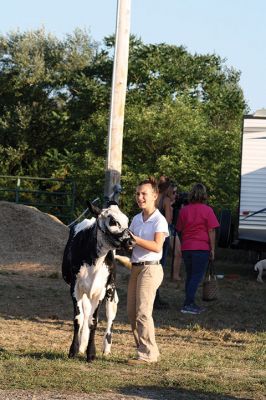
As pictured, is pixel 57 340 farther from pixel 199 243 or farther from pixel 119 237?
pixel 199 243

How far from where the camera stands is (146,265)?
32.0ft

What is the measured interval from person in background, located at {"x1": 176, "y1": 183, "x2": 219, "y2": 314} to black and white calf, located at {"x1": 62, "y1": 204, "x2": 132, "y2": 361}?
3.85 m

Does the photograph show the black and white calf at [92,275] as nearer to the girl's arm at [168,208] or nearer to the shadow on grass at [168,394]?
the shadow on grass at [168,394]

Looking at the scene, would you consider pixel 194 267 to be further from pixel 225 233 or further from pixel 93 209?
pixel 225 233

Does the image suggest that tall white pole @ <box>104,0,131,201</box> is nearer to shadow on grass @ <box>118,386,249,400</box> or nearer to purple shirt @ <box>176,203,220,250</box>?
purple shirt @ <box>176,203,220,250</box>

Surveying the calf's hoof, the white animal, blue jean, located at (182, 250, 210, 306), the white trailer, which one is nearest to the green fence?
the white trailer

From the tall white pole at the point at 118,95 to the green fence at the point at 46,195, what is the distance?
36.8 feet

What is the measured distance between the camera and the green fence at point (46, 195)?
94.4 feet

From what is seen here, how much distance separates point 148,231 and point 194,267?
14.8ft

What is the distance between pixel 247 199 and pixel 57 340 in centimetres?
1069

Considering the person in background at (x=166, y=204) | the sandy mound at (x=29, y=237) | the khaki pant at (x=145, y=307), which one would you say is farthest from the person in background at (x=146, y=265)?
the sandy mound at (x=29, y=237)

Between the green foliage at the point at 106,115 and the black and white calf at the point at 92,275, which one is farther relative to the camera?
the green foliage at the point at 106,115

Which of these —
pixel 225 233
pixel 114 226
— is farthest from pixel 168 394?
pixel 225 233

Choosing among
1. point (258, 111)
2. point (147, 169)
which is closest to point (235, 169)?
point (147, 169)
